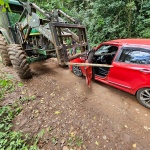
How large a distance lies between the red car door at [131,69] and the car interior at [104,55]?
59cm

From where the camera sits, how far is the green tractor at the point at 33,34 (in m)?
3.03

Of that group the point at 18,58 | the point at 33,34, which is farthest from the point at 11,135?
the point at 33,34

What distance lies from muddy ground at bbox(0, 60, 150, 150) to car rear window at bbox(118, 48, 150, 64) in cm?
111

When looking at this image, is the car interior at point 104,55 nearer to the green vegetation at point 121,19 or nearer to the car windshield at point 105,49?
the car windshield at point 105,49

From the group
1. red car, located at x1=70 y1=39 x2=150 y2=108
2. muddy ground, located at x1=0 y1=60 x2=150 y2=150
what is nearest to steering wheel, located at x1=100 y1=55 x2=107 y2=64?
red car, located at x1=70 y1=39 x2=150 y2=108

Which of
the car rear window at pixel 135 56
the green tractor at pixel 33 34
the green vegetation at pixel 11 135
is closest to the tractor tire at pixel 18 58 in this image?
the green tractor at pixel 33 34

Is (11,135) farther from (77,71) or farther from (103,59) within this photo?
(103,59)

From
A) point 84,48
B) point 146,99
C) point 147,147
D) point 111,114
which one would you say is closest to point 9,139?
point 111,114

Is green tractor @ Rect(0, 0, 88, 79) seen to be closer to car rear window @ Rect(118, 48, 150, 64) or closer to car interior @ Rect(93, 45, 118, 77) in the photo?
car interior @ Rect(93, 45, 118, 77)

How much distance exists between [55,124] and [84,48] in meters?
2.80

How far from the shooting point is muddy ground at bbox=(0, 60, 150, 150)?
195cm

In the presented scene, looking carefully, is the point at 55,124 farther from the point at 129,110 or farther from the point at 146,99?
the point at 146,99

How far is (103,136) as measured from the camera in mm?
2047

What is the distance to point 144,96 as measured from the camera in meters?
2.67
